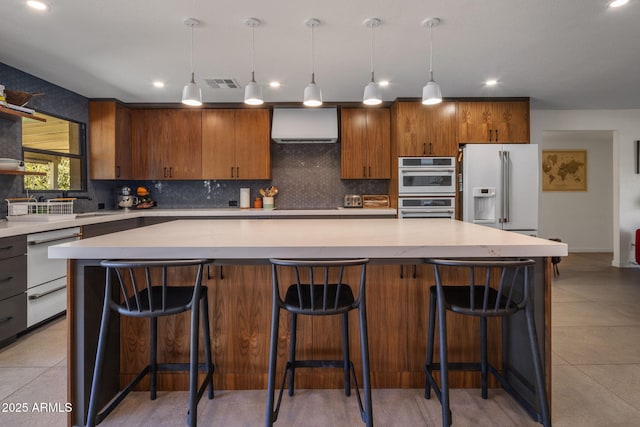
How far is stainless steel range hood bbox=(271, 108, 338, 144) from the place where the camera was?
477 cm

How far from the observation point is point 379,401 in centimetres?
194

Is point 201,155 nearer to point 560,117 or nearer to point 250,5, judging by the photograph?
point 250,5

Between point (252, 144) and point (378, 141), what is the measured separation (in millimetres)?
1725

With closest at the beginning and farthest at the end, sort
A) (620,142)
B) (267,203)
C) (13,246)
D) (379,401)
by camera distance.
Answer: (379,401), (13,246), (267,203), (620,142)

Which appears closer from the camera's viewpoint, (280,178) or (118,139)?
(118,139)

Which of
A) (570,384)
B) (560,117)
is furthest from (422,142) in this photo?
(570,384)

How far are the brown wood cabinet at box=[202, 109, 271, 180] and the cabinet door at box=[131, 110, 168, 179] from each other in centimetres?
59

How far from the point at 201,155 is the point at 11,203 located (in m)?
2.15

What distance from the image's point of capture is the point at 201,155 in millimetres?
4957

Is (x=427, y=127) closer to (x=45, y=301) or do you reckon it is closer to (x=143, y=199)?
(x=143, y=199)

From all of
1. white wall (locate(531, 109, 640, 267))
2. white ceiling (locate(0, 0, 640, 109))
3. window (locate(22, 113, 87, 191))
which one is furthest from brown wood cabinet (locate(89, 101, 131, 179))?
white wall (locate(531, 109, 640, 267))

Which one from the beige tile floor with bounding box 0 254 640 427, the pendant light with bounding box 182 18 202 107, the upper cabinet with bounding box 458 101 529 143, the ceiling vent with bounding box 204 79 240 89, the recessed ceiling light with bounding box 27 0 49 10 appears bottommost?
the beige tile floor with bounding box 0 254 640 427

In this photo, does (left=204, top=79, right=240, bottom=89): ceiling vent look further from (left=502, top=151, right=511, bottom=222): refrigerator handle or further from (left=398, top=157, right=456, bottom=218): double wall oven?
(left=502, top=151, right=511, bottom=222): refrigerator handle

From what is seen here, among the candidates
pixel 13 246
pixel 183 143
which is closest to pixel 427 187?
pixel 183 143
